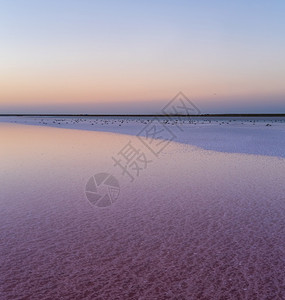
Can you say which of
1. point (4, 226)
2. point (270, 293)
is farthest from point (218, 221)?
point (4, 226)

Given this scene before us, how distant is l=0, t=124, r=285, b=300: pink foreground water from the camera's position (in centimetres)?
443

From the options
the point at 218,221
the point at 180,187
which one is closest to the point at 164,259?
the point at 218,221

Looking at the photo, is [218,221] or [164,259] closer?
[164,259]

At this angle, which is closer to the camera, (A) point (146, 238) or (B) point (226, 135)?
(A) point (146, 238)

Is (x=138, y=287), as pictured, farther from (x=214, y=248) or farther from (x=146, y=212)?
(x=146, y=212)

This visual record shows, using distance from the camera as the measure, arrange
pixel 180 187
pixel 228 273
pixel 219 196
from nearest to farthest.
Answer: pixel 228 273 < pixel 219 196 < pixel 180 187

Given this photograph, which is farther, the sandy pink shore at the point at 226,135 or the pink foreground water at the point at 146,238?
the sandy pink shore at the point at 226,135

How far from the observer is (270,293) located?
4297mm

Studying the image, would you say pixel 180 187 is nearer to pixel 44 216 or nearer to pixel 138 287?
pixel 44 216

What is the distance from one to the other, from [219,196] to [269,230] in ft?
8.64

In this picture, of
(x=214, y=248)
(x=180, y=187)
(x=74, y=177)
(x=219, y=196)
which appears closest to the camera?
(x=214, y=248)

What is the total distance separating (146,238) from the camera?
6.11 meters

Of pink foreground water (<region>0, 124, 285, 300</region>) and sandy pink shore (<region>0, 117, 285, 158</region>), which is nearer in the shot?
pink foreground water (<region>0, 124, 285, 300</region>)

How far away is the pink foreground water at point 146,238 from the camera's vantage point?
14.5 feet
